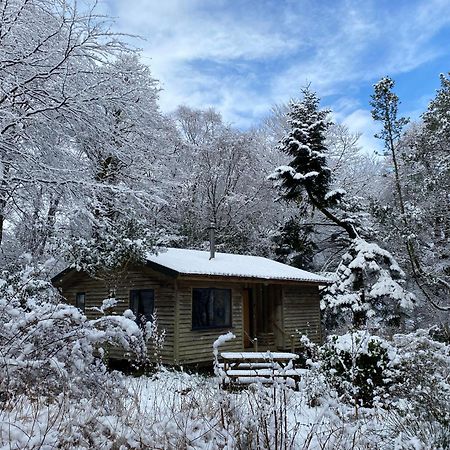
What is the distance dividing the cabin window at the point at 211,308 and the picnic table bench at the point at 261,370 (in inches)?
138

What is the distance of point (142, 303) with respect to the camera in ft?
47.4

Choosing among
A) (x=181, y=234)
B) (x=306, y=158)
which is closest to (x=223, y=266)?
(x=306, y=158)

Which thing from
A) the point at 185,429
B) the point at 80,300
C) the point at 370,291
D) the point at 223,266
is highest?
the point at 223,266

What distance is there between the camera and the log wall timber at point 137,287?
523 inches

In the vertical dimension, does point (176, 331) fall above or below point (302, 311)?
below

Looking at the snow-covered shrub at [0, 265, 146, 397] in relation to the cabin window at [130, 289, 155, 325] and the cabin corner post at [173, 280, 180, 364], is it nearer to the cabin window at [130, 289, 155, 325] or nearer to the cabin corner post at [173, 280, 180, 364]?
the cabin corner post at [173, 280, 180, 364]

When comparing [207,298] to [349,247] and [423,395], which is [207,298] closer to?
[349,247]

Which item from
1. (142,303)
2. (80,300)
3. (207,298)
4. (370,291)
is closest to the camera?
(207,298)

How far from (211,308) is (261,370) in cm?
605

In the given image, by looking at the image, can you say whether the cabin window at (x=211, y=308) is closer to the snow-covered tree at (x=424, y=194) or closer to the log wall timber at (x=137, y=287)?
the log wall timber at (x=137, y=287)

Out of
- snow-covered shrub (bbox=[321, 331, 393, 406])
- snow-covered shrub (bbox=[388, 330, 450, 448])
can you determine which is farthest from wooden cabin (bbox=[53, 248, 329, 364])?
snow-covered shrub (bbox=[388, 330, 450, 448])

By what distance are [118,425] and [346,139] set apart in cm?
2527

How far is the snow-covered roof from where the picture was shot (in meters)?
13.2

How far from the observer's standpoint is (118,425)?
3.78m
